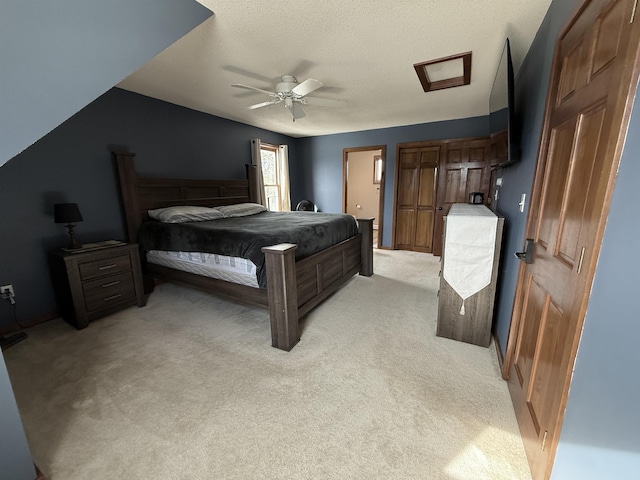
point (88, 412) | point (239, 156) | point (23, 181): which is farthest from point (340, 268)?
point (23, 181)

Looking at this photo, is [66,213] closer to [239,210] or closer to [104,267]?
[104,267]

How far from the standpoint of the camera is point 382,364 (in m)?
1.92

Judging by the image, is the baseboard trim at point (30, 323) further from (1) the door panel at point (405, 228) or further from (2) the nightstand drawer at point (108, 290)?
(1) the door panel at point (405, 228)

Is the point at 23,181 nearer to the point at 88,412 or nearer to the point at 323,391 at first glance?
the point at 88,412

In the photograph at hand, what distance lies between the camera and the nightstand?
238 centimetres


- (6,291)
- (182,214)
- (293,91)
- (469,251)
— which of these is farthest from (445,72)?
(6,291)

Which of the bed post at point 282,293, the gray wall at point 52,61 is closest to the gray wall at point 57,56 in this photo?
the gray wall at point 52,61

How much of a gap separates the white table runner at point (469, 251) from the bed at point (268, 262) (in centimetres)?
119

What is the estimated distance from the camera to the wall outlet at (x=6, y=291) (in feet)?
7.65

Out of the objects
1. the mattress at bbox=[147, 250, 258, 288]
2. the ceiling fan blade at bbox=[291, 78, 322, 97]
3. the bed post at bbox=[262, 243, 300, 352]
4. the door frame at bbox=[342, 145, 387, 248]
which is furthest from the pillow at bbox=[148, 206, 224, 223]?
the door frame at bbox=[342, 145, 387, 248]

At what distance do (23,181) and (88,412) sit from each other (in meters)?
2.26

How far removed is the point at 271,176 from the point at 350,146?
1776 millimetres

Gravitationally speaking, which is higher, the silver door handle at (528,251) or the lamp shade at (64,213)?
the lamp shade at (64,213)

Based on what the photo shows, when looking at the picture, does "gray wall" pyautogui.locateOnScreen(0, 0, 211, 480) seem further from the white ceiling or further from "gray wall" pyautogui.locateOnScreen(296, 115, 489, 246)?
"gray wall" pyautogui.locateOnScreen(296, 115, 489, 246)
